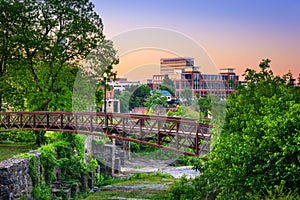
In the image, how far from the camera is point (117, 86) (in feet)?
111

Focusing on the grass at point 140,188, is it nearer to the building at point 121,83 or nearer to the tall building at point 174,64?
the building at point 121,83

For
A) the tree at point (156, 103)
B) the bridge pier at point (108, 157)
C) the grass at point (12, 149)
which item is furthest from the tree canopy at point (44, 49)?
the bridge pier at point (108, 157)

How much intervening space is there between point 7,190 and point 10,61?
1375cm

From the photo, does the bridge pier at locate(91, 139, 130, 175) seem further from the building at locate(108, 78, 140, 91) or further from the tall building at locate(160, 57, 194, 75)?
the tall building at locate(160, 57, 194, 75)

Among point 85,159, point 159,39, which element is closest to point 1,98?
point 85,159

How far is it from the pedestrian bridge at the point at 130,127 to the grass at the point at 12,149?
1.17 metres

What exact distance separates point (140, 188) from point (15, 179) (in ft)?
37.5

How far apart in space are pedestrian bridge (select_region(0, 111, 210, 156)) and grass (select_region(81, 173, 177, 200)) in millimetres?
3054

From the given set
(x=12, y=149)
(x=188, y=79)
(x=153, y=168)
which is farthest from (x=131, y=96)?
(x=12, y=149)

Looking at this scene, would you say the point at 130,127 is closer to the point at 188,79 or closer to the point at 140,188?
A: the point at 140,188

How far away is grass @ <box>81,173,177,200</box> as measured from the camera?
28.2m

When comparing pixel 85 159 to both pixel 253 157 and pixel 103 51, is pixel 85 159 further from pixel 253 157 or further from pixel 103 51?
pixel 253 157

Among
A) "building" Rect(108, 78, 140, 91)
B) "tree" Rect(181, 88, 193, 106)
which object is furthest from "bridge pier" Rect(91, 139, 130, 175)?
"tree" Rect(181, 88, 193, 106)

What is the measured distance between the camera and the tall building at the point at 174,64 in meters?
33.2
